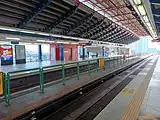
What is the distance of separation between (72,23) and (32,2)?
6.63m

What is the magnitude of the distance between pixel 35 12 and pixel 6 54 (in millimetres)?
7621

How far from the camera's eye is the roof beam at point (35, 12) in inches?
398

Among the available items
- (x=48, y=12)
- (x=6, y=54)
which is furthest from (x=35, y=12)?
(x=6, y=54)

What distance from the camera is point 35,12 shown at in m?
10.8

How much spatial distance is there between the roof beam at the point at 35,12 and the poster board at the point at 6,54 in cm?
546

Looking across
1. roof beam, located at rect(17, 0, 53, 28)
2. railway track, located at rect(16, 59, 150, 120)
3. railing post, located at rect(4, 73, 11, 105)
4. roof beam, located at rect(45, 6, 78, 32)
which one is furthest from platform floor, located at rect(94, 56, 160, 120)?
roof beam, located at rect(45, 6, 78, 32)

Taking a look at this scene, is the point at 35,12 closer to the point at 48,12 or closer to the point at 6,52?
the point at 48,12

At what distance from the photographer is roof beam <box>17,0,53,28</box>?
10113 mm

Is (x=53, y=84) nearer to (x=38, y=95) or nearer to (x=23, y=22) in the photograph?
(x=38, y=95)

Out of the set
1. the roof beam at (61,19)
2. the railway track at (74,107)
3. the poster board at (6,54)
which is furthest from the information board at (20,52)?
the railway track at (74,107)

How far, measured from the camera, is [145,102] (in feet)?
19.2

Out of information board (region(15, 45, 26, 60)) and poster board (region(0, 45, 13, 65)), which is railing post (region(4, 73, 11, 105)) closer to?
poster board (region(0, 45, 13, 65))

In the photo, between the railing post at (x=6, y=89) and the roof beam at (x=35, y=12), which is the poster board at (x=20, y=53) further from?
the railing post at (x=6, y=89)

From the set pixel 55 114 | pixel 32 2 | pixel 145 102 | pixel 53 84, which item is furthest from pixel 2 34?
pixel 145 102
